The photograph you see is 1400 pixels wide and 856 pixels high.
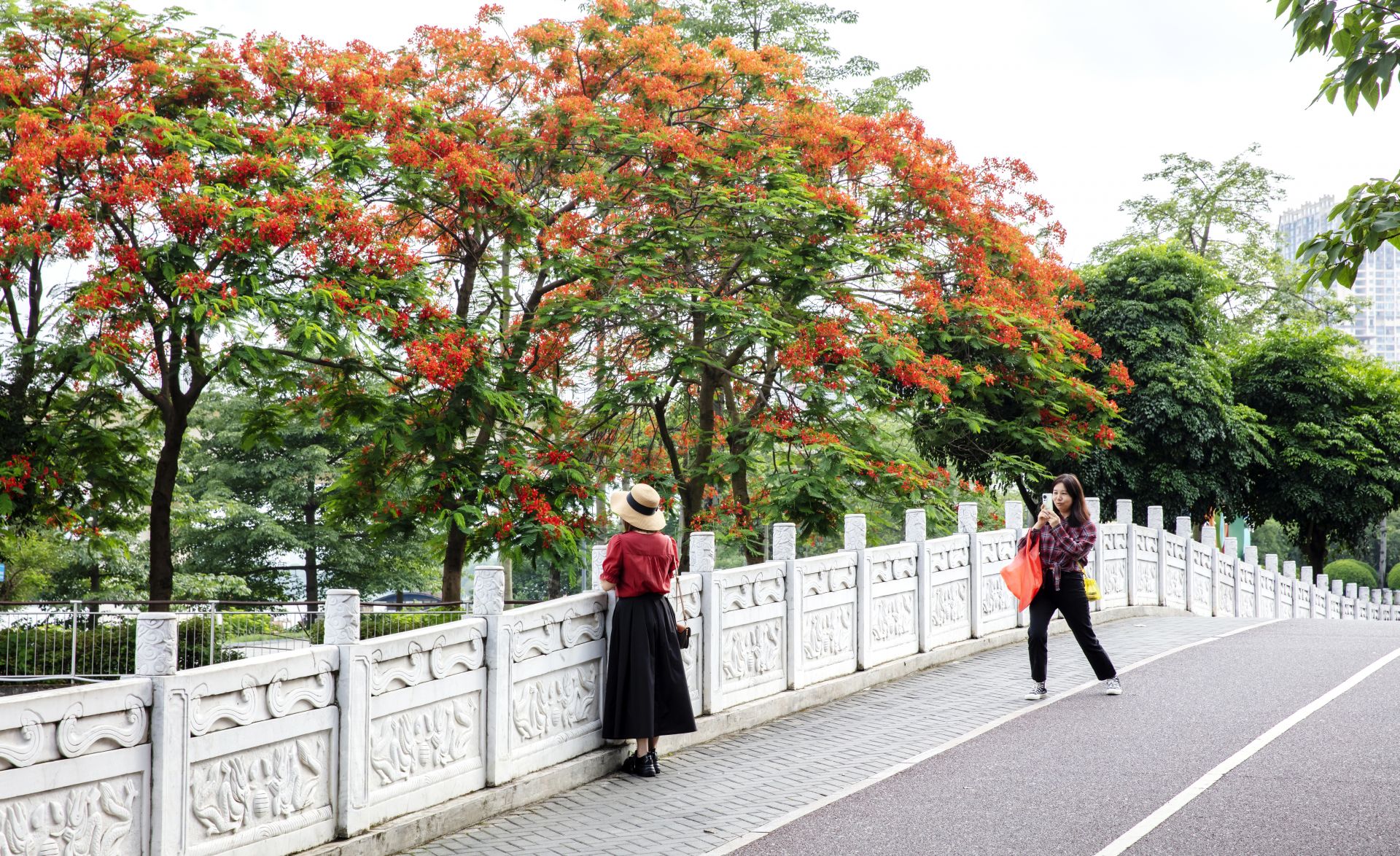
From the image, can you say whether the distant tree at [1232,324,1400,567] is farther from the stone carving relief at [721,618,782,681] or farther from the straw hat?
the straw hat

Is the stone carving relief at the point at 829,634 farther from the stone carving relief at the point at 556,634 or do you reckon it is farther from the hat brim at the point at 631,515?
the hat brim at the point at 631,515

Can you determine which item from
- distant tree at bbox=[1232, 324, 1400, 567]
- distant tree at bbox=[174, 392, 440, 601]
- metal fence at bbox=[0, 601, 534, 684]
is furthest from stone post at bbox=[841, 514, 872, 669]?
distant tree at bbox=[174, 392, 440, 601]

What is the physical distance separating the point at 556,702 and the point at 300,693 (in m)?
2.18

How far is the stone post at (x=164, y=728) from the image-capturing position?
491cm

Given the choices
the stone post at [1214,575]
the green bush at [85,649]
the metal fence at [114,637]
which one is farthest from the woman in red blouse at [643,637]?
the stone post at [1214,575]

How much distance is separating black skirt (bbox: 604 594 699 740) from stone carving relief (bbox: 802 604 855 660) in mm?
2480

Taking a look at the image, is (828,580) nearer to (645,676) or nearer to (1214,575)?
(645,676)

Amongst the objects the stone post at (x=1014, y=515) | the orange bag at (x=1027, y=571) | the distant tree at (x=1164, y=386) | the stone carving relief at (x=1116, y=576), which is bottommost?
the stone carving relief at (x=1116, y=576)

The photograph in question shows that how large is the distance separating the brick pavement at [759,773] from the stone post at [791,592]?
42cm

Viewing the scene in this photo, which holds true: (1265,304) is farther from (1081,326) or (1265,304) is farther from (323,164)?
(323,164)

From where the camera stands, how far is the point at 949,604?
12.5 metres

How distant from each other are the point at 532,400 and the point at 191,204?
427cm

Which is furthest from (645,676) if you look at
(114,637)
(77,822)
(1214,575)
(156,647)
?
(1214,575)

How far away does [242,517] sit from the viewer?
2917 cm
